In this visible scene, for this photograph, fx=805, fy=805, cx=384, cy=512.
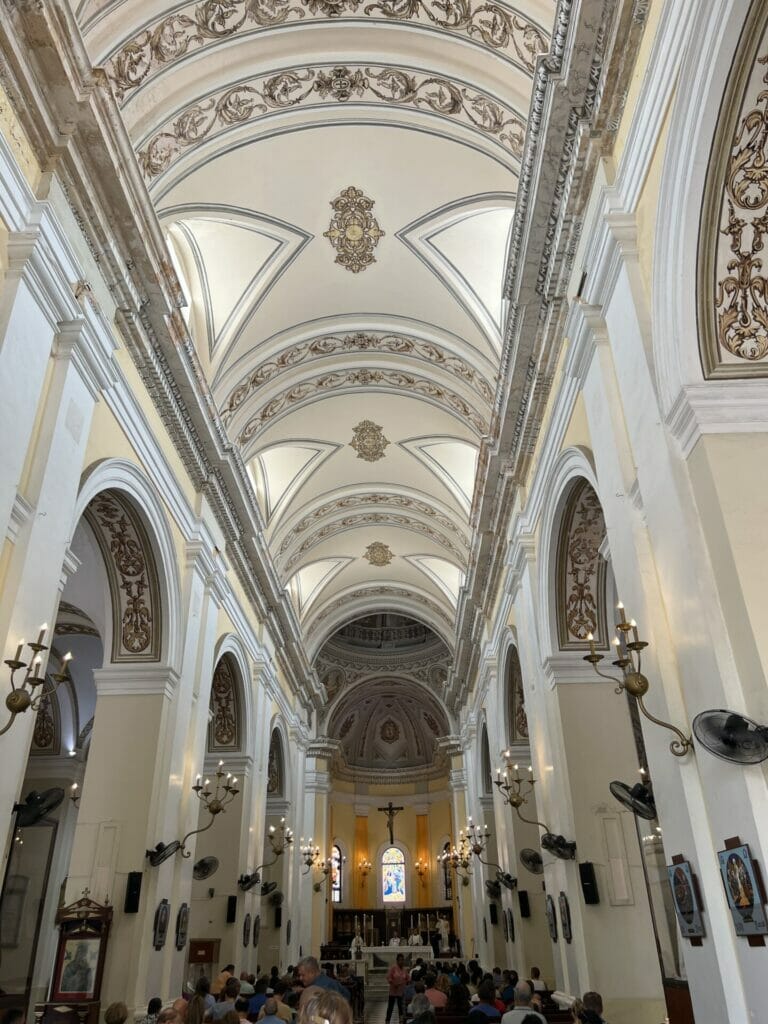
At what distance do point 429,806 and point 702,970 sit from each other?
2593 cm

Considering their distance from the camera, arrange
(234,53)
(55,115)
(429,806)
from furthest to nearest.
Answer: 1. (429,806)
2. (234,53)
3. (55,115)

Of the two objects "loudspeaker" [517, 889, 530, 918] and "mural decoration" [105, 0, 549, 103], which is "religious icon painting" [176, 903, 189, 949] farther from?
"mural decoration" [105, 0, 549, 103]

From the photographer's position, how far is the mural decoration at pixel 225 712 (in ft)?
42.6

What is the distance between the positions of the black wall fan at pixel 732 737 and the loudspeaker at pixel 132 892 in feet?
19.5

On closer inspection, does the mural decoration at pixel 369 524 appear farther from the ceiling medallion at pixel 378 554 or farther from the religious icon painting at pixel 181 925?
the religious icon painting at pixel 181 925

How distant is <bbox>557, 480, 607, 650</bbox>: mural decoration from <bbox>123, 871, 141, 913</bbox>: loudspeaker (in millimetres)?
4806

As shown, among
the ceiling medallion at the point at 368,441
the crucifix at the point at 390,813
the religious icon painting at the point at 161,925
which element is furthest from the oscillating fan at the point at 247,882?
the crucifix at the point at 390,813

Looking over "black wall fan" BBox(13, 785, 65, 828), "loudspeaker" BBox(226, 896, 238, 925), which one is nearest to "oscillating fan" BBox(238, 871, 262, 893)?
"loudspeaker" BBox(226, 896, 238, 925)

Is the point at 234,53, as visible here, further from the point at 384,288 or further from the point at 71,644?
the point at 71,644

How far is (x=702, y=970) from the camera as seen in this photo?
414 centimetres

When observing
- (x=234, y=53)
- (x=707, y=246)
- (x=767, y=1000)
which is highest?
(x=234, y=53)

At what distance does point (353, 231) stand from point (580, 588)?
16.7 ft

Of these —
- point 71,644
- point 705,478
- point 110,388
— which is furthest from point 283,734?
point 705,478

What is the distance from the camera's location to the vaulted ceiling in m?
7.32
